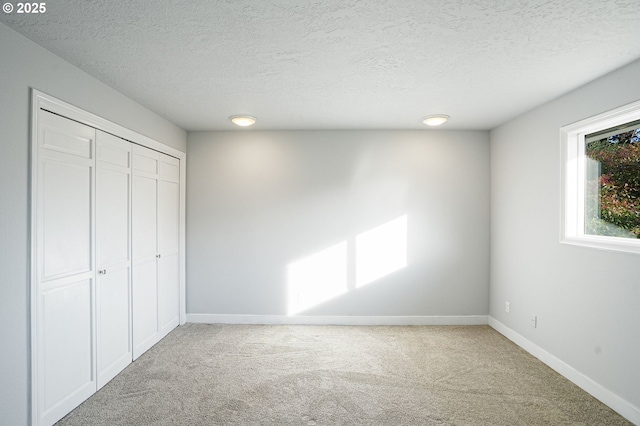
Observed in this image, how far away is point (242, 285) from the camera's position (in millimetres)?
4352

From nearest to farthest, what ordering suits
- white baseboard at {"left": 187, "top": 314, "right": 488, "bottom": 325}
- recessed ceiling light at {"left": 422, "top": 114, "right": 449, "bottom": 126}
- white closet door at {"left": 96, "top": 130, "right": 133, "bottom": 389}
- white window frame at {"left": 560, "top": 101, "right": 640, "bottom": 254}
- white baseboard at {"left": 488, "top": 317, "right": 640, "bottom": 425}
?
white baseboard at {"left": 488, "top": 317, "right": 640, "bottom": 425}
white closet door at {"left": 96, "top": 130, "right": 133, "bottom": 389}
white window frame at {"left": 560, "top": 101, "right": 640, "bottom": 254}
recessed ceiling light at {"left": 422, "top": 114, "right": 449, "bottom": 126}
white baseboard at {"left": 187, "top": 314, "right": 488, "bottom": 325}

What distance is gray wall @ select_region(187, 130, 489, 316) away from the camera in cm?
430

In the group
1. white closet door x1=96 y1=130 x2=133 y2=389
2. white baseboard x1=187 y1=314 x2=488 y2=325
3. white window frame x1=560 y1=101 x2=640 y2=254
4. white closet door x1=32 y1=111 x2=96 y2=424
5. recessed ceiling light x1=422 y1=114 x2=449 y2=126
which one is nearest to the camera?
white closet door x1=32 y1=111 x2=96 y2=424

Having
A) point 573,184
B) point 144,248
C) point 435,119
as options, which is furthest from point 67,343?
point 573,184

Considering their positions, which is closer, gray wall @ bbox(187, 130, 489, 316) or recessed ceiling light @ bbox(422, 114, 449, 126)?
recessed ceiling light @ bbox(422, 114, 449, 126)

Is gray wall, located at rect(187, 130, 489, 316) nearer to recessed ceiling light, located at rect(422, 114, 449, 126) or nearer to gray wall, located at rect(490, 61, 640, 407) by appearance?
gray wall, located at rect(490, 61, 640, 407)

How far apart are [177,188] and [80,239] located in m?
1.74

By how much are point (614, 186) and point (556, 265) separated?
0.83 metres

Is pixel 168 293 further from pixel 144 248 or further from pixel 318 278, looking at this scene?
pixel 318 278

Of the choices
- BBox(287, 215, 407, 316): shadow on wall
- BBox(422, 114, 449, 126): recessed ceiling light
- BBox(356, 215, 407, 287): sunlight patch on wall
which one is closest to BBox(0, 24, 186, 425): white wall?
BBox(287, 215, 407, 316): shadow on wall

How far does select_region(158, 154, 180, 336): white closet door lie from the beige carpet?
32 cm

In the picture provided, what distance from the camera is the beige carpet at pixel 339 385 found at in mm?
2350

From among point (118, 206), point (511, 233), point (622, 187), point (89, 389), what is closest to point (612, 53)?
point (622, 187)

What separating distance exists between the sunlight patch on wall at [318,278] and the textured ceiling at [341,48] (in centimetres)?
189
